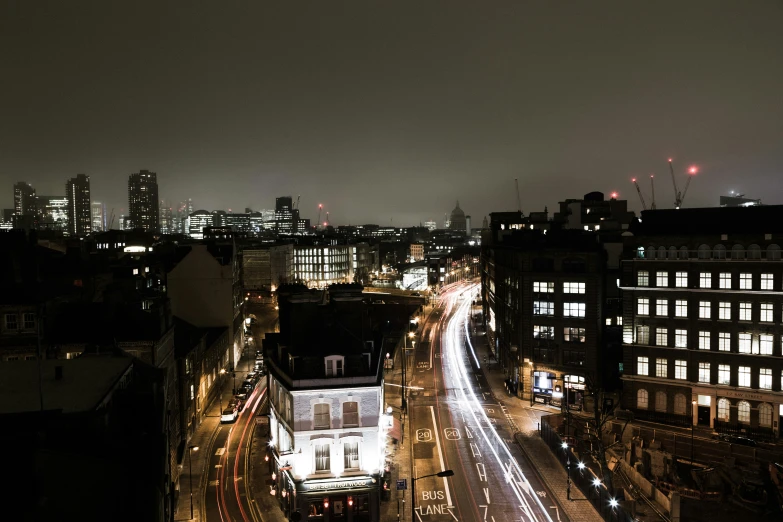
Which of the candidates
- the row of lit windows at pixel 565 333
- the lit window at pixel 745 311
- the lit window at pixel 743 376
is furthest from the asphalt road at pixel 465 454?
the lit window at pixel 745 311

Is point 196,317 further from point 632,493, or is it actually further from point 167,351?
point 632,493

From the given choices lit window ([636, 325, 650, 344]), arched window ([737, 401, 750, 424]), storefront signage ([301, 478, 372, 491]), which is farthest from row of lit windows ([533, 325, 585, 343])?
storefront signage ([301, 478, 372, 491])

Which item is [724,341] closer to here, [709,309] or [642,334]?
[709,309]

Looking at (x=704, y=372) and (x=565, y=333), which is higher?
(x=565, y=333)

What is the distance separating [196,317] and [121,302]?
2945 centimetres

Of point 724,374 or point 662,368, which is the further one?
point 662,368

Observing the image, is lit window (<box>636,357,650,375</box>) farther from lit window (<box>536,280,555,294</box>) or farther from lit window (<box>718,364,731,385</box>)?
lit window (<box>536,280,555,294</box>)

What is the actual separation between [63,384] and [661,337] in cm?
5360

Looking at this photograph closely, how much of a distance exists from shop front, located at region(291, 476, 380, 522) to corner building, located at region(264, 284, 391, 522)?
0.20 feet

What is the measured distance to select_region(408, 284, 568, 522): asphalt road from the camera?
39.4m

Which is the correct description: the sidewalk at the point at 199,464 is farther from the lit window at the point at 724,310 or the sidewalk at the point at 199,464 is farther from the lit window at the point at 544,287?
the lit window at the point at 724,310

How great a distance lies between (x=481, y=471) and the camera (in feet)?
150

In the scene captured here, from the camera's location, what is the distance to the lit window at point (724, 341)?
5472 centimetres

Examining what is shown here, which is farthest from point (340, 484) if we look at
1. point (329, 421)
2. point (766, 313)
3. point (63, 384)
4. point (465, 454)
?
point (766, 313)
